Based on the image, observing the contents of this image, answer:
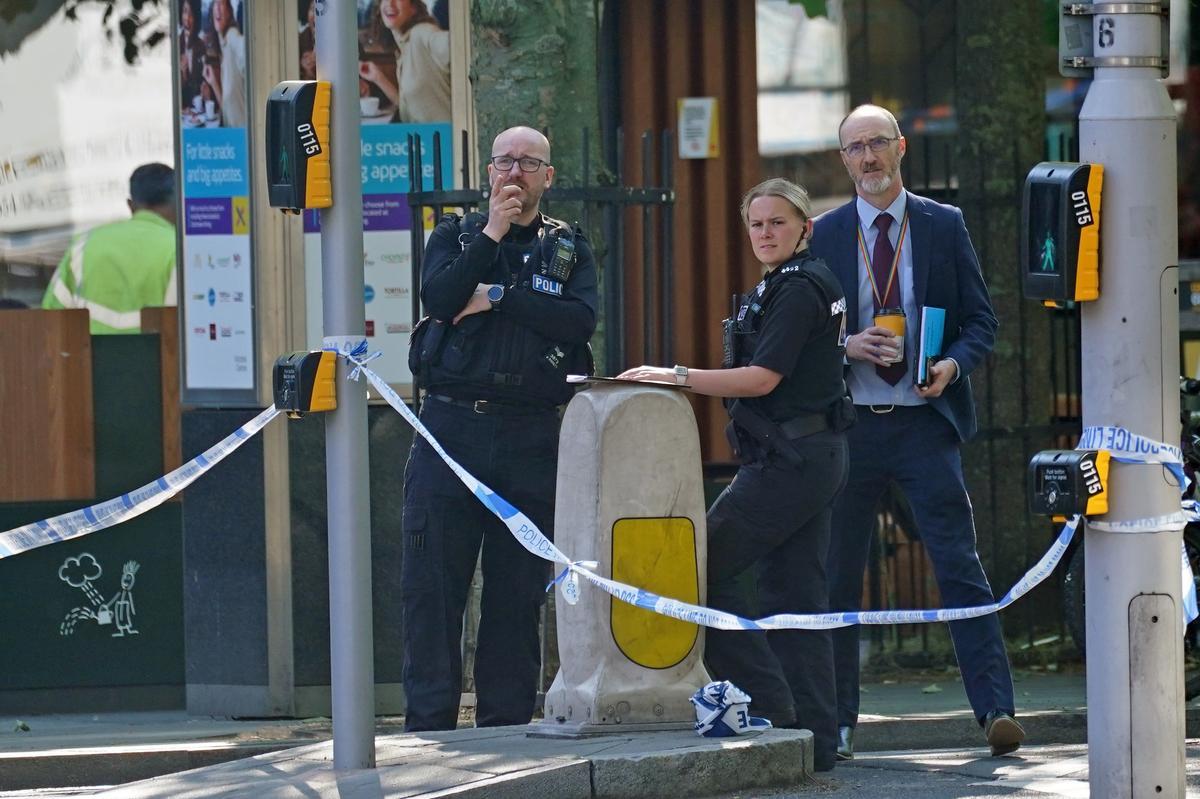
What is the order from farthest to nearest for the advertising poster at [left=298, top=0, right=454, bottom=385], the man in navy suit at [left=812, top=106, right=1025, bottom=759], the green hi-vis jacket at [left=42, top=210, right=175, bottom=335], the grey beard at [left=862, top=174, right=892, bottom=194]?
the green hi-vis jacket at [left=42, top=210, right=175, bottom=335] < the advertising poster at [left=298, top=0, right=454, bottom=385] < the grey beard at [left=862, top=174, right=892, bottom=194] < the man in navy suit at [left=812, top=106, right=1025, bottom=759]

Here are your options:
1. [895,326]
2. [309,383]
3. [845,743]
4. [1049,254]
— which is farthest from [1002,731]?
[309,383]

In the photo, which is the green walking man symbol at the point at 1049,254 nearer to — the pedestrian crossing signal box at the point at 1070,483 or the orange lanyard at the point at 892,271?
the pedestrian crossing signal box at the point at 1070,483

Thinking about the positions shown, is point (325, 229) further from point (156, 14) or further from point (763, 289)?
point (156, 14)

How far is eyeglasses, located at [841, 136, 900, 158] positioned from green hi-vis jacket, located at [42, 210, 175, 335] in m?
3.64

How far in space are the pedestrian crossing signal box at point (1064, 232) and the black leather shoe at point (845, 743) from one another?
7.59 feet

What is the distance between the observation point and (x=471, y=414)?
22.1ft

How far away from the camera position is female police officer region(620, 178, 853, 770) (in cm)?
627

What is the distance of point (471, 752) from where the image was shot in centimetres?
595

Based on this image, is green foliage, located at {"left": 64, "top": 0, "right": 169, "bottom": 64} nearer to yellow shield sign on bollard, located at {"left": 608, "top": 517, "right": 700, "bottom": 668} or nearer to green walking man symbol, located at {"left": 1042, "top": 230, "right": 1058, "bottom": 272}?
yellow shield sign on bollard, located at {"left": 608, "top": 517, "right": 700, "bottom": 668}

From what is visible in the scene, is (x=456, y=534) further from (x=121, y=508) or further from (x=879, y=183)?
(x=879, y=183)

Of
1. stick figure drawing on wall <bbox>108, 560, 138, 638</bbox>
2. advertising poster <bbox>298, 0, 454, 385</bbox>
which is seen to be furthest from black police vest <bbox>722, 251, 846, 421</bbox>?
stick figure drawing on wall <bbox>108, 560, 138, 638</bbox>

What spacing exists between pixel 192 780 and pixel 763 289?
7.46 ft

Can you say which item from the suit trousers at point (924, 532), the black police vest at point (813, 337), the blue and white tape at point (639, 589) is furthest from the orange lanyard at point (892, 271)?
the blue and white tape at point (639, 589)

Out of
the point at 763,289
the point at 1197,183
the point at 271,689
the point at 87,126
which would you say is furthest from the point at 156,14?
the point at 1197,183
